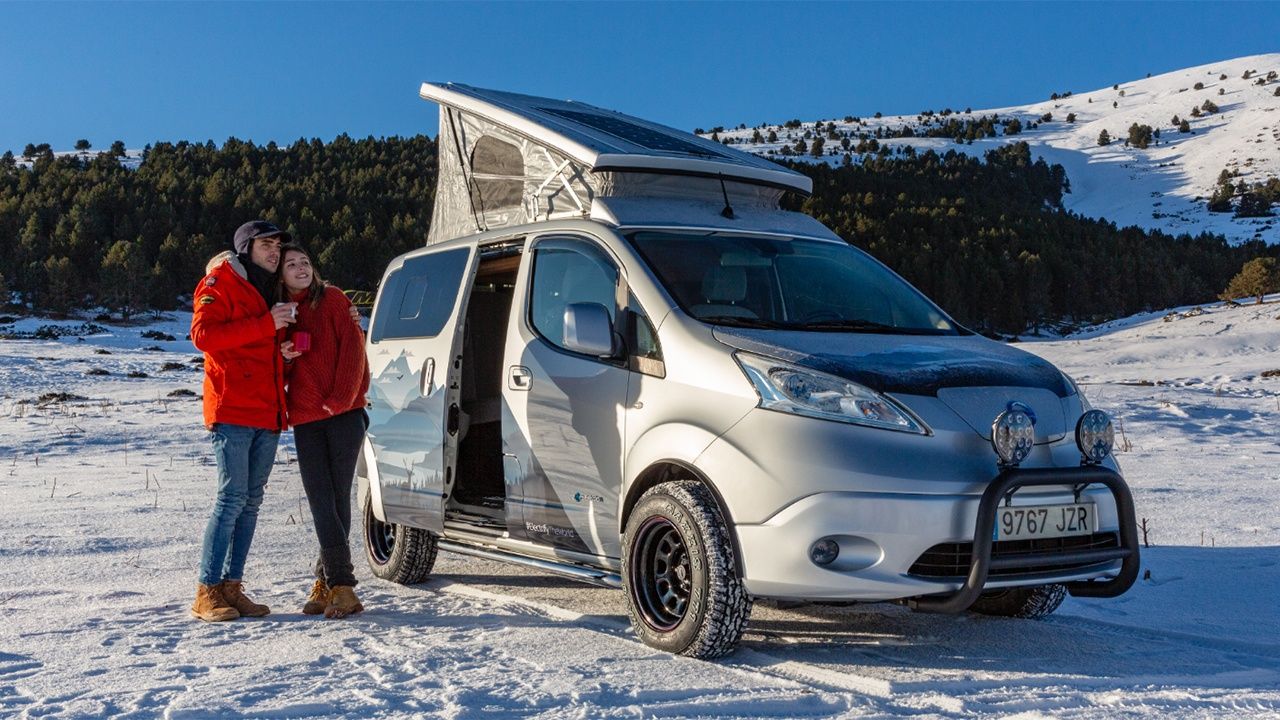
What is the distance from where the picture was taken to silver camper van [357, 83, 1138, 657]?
4.21 metres

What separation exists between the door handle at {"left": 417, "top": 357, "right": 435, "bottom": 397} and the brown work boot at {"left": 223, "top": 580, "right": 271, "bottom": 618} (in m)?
1.42

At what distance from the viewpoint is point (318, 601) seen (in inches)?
219

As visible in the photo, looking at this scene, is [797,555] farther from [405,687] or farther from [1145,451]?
[1145,451]

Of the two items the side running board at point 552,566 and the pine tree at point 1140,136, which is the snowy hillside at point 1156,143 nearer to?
the pine tree at point 1140,136

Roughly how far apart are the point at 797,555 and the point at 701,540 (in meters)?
0.42

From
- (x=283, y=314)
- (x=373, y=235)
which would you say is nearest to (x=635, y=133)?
(x=283, y=314)

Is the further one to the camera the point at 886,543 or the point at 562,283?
the point at 562,283

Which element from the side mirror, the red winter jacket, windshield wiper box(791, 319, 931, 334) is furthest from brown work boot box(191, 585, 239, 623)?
windshield wiper box(791, 319, 931, 334)

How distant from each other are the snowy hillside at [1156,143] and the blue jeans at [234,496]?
75.5m

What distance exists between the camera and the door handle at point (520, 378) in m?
5.52

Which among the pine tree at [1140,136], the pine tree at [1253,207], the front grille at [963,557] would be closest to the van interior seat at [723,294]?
the front grille at [963,557]

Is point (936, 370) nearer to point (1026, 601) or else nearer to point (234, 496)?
point (1026, 601)

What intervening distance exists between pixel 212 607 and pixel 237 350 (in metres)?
1.21

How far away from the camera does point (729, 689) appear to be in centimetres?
407
